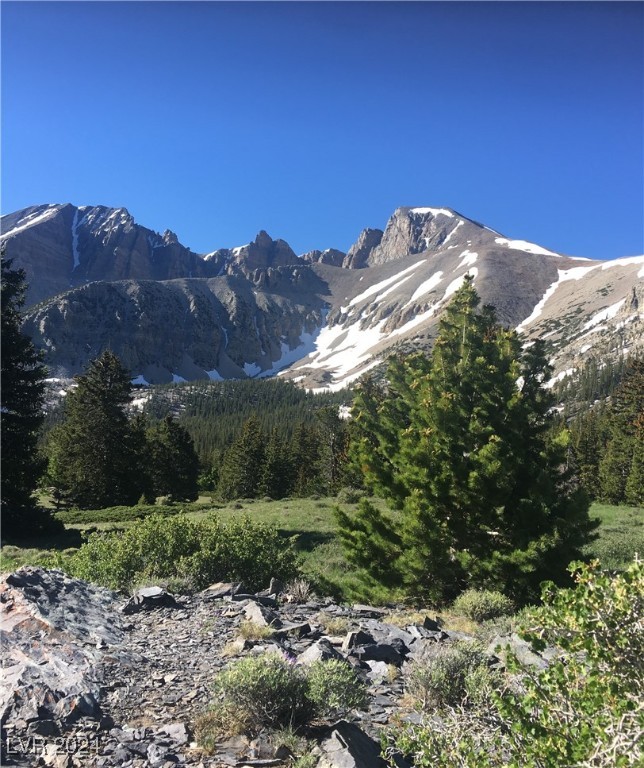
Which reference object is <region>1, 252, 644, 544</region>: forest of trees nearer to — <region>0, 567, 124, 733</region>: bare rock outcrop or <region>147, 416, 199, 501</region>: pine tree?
<region>147, 416, 199, 501</region>: pine tree

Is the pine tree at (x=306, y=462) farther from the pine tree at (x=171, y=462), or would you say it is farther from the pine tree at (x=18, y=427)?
the pine tree at (x=18, y=427)

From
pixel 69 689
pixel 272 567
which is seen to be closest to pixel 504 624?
pixel 272 567

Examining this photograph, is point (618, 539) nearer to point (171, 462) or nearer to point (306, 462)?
point (171, 462)

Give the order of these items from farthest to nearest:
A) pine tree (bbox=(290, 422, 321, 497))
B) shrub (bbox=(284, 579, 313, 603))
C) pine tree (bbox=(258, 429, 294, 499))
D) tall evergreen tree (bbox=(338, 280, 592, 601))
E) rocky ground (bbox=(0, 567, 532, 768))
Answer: pine tree (bbox=(258, 429, 294, 499)), pine tree (bbox=(290, 422, 321, 497)), tall evergreen tree (bbox=(338, 280, 592, 601)), shrub (bbox=(284, 579, 313, 603)), rocky ground (bbox=(0, 567, 532, 768))

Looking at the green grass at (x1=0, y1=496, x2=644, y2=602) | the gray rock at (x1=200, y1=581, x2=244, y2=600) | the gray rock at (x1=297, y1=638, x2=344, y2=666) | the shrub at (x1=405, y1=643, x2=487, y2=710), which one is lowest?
the green grass at (x1=0, y1=496, x2=644, y2=602)

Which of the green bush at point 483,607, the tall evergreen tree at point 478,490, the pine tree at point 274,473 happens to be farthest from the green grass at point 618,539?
the pine tree at point 274,473

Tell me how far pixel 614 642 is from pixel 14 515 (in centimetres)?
2367

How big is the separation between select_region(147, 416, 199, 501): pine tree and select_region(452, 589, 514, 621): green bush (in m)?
41.9

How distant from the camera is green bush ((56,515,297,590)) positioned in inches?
401

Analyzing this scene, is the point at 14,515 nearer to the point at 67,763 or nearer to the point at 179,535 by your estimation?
the point at 179,535

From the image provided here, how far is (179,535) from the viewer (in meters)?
11.6

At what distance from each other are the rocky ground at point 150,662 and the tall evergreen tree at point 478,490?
4.30 metres

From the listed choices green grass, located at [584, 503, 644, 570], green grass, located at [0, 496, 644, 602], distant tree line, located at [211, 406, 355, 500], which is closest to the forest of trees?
green grass, located at [0, 496, 644, 602]

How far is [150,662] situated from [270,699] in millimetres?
2063
